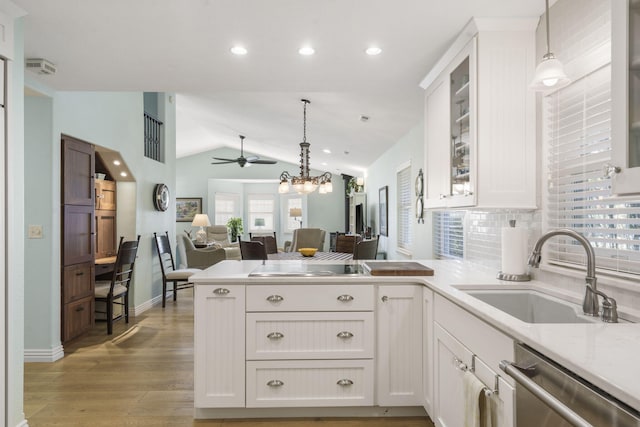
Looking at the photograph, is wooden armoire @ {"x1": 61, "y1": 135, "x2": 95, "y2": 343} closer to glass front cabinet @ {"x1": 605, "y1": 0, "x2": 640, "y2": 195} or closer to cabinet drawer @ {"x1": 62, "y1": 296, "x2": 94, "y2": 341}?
cabinet drawer @ {"x1": 62, "y1": 296, "x2": 94, "y2": 341}

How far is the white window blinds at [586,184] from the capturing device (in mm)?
1664

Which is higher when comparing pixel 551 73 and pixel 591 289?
pixel 551 73

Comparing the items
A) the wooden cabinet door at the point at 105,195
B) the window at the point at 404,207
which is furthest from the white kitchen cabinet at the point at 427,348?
the wooden cabinet door at the point at 105,195

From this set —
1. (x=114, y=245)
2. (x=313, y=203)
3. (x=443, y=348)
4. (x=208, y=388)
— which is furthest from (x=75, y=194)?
(x=313, y=203)

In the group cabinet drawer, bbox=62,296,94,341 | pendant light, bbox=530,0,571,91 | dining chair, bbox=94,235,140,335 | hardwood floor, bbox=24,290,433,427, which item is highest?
pendant light, bbox=530,0,571,91

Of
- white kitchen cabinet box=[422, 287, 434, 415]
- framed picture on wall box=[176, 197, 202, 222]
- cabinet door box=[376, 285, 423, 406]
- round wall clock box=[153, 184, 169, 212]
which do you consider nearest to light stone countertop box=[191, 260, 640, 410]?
white kitchen cabinet box=[422, 287, 434, 415]

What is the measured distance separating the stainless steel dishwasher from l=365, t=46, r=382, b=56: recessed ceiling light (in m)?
2.00

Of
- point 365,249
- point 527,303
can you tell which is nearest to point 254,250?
point 365,249

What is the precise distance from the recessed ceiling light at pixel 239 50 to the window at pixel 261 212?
930 centimetres

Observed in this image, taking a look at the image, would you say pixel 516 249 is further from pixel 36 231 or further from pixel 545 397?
pixel 36 231

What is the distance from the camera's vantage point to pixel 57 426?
2.51 m

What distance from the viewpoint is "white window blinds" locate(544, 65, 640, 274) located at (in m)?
1.66

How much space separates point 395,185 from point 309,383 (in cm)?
426

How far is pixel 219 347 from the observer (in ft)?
8.21
